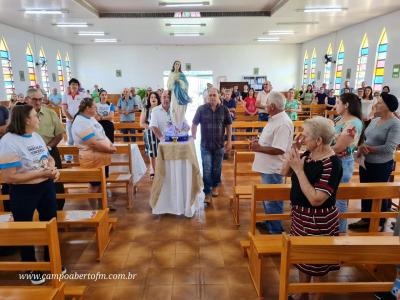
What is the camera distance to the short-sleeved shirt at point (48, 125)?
3.24 m

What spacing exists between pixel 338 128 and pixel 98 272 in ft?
7.57

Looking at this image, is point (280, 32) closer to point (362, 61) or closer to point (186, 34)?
point (362, 61)

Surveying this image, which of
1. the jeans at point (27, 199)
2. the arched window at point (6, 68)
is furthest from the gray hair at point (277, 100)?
the arched window at point (6, 68)

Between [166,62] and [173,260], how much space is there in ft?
49.7

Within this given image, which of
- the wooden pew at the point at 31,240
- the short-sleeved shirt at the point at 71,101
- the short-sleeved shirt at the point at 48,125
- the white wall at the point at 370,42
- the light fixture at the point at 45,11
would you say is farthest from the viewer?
the white wall at the point at 370,42

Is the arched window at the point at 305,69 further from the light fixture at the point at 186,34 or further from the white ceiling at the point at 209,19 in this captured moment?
the light fixture at the point at 186,34

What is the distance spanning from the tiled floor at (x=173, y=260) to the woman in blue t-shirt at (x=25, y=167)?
1.75ft

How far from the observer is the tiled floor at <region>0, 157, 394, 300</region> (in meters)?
2.35

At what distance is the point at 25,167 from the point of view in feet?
7.22

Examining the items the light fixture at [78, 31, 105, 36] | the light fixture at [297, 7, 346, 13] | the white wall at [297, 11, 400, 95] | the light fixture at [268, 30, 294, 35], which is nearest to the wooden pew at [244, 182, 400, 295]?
the light fixture at [297, 7, 346, 13]


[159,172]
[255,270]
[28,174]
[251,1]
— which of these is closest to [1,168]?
[28,174]

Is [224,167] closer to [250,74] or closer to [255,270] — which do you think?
[255,270]

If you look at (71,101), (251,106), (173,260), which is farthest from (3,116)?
(251,106)

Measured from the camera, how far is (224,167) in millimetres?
5711
